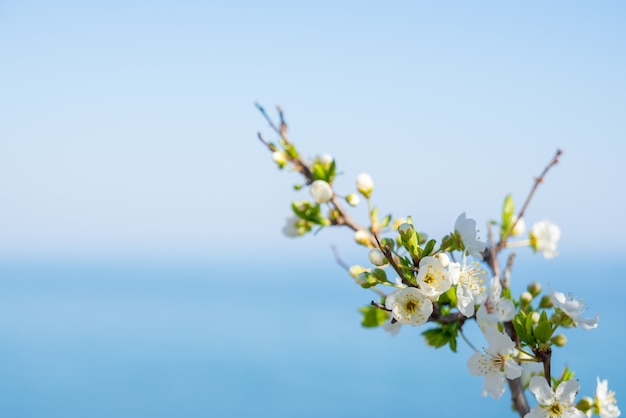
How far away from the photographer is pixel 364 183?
3.46 ft

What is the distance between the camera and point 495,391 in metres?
0.76

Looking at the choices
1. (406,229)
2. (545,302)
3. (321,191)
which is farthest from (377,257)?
(545,302)

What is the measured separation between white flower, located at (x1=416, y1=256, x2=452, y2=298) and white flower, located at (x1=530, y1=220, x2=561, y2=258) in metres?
0.63

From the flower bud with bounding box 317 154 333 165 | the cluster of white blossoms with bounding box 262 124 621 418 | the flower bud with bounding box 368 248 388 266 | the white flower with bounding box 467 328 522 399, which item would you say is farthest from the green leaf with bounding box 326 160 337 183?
the white flower with bounding box 467 328 522 399

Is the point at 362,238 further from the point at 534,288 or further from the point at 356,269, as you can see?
the point at 534,288

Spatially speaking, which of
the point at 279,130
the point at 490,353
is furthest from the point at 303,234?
the point at 490,353

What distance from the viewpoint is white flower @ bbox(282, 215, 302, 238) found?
116cm

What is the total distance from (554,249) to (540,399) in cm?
59

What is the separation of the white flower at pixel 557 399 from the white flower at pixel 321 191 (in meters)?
0.45

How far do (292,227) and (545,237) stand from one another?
0.52 m

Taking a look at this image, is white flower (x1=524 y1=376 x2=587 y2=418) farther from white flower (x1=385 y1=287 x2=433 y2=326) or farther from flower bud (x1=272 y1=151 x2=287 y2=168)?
flower bud (x1=272 y1=151 x2=287 y2=168)

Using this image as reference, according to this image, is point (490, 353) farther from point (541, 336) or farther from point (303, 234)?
point (303, 234)

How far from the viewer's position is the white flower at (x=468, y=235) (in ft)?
2.51

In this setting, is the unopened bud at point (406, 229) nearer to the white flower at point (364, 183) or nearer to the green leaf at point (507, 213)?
the white flower at point (364, 183)
